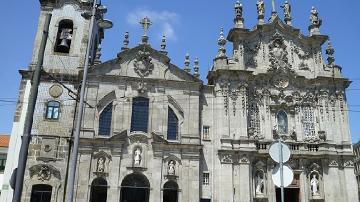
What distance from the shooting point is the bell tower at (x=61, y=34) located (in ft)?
90.4

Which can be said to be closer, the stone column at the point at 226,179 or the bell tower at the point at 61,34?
the stone column at the point at 226,179

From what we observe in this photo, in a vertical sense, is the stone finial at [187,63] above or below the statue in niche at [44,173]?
above

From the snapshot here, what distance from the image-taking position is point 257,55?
29859mm

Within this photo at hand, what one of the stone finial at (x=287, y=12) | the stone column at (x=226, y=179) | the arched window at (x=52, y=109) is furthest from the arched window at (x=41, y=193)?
the stone finial at (x=287, y=12)

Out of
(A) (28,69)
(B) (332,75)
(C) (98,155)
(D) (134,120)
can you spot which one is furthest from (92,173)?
(B) (332,75)

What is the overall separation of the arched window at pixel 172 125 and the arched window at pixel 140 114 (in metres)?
1.58

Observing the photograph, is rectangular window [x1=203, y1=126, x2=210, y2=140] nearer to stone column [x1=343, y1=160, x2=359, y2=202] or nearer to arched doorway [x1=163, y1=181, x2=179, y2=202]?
arched doorway [x1=163, y1=181, x2=179, y2=202]

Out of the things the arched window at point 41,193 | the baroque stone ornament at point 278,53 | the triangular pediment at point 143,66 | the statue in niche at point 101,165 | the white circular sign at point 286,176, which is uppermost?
the baroque stone ornament at point 278,53

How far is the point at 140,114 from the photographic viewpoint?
26781mm

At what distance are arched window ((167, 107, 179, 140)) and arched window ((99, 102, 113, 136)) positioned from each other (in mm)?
4071

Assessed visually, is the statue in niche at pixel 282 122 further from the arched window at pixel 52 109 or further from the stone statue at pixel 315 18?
the arched window at pixel 52 109

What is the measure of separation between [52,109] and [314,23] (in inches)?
839

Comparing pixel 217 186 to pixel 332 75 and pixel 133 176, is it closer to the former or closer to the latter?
pixel 133 176

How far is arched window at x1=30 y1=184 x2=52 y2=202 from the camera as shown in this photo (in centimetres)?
2403
